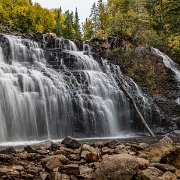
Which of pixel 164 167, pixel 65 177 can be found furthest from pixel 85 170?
pixel 164 167

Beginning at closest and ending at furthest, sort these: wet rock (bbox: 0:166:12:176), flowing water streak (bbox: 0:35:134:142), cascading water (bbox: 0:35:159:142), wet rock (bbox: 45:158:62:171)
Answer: wet rock (bbox: 0:166:12:176) → wet rock (bbox: 45:158:62:171) → flowing water streak (bbox: 0:35:134:142) → cascading water (bbox: 0:35:159:142)

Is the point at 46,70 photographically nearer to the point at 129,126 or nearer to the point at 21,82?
the point at 21,82

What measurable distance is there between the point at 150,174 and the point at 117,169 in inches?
31.2

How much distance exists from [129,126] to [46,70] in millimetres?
6698

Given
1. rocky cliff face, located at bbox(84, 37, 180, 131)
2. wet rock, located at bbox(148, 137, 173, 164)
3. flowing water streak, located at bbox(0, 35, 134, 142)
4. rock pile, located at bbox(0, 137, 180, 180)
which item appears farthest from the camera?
rocky cliff face, located at bbox(84, 37, 180, 131)

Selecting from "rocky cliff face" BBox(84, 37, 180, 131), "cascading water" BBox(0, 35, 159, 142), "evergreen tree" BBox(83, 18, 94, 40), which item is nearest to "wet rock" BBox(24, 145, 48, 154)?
"cascading water" BBox(0, 35, 159, 142)

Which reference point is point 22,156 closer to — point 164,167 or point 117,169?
point 117,169

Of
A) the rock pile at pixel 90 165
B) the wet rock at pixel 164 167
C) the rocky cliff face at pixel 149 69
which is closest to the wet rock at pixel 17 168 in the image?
the rock pile at pixel 90 165

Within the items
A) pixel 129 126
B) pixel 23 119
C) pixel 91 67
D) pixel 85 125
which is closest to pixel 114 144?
pixel 23 119

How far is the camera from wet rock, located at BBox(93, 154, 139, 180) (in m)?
7.18

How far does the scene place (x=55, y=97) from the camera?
830 inches

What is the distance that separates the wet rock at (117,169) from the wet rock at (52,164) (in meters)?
1.65

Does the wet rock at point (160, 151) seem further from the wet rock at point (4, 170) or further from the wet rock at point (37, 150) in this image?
the wet rock at point (4, 170)

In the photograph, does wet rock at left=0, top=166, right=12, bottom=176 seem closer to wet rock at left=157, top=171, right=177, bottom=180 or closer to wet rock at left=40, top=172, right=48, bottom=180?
wet rock at left=40, top=172, right=48, bottom=180
